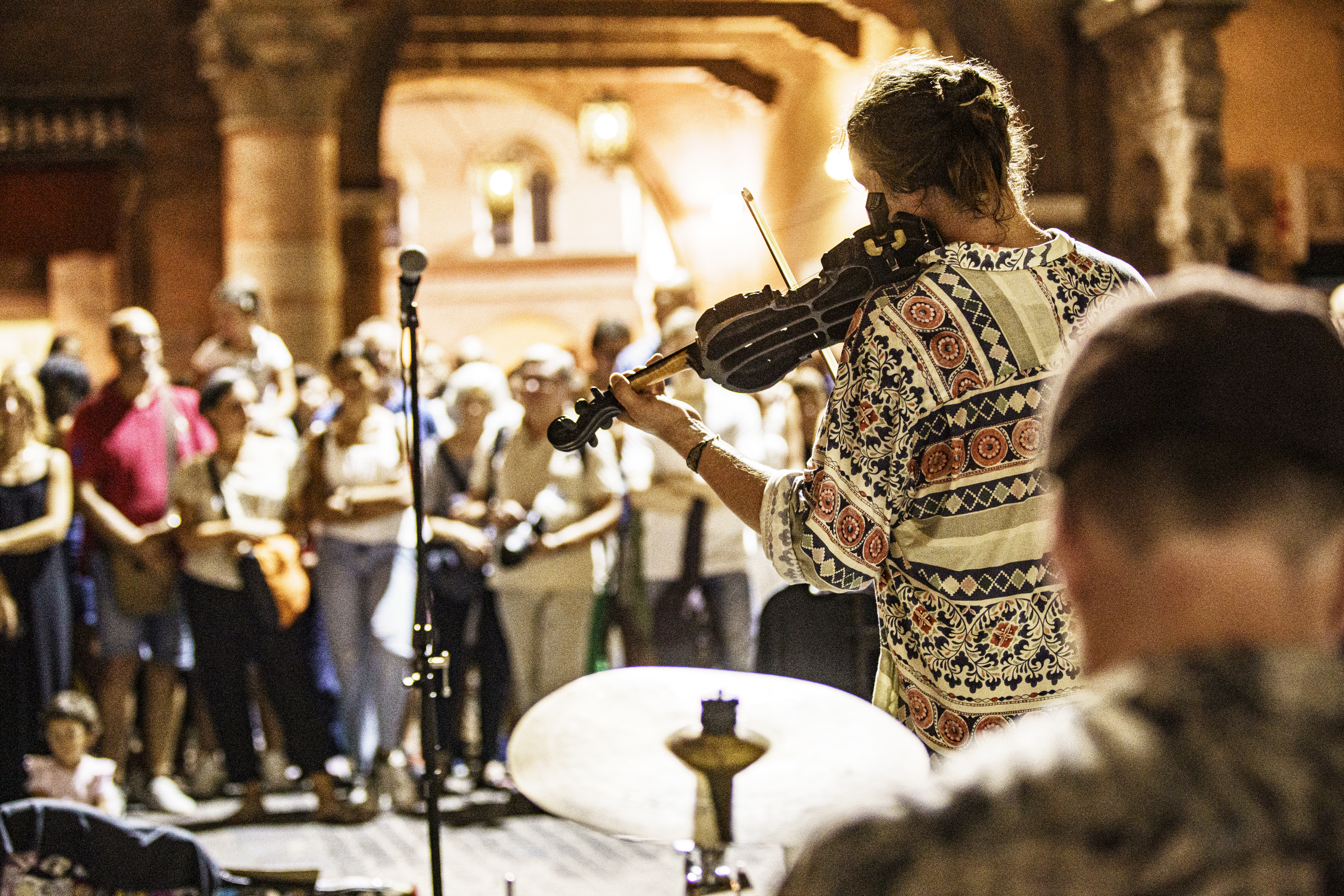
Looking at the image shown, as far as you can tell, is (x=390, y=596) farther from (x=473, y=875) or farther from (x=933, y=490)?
(x=933, y=490)

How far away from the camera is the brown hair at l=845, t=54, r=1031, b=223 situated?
7.64 ft

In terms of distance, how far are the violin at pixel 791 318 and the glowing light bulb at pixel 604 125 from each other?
11.3 m

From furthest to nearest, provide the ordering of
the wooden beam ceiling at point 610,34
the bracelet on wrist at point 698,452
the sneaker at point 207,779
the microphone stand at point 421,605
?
the wooden beam ceiling at point 610,34
the sneaker at point 207,779
the microphone stand at point 421,605
the bracelet on wrist at point 698,452

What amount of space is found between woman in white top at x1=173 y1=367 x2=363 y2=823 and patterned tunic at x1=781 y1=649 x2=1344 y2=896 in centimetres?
568

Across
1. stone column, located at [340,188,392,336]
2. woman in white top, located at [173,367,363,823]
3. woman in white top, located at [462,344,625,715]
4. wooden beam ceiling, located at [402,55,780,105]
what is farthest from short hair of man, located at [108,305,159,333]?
wooden beam ceiling, located at [402,55,780,105]

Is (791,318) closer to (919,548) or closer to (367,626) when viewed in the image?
(919,548)

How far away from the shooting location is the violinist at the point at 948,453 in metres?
2.23

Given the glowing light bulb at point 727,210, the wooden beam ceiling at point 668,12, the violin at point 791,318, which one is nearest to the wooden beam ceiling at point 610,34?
the wooden beam ceiling at point 668,12

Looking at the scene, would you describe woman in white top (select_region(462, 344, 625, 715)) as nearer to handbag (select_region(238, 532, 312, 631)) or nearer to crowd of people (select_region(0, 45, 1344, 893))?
crowd of people (select_region(0, 45, 1344, 893))

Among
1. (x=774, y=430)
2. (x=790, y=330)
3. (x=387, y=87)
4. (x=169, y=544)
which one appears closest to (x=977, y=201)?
A: (x=790, y=330)

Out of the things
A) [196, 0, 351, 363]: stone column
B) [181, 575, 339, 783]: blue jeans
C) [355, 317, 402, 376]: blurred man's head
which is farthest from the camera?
[196, 0, 351, 363]: stone column

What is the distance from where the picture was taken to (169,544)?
6.37 m

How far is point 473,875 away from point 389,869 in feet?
1.13

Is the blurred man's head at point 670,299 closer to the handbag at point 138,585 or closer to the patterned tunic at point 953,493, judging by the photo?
the handbag at point 138,585
